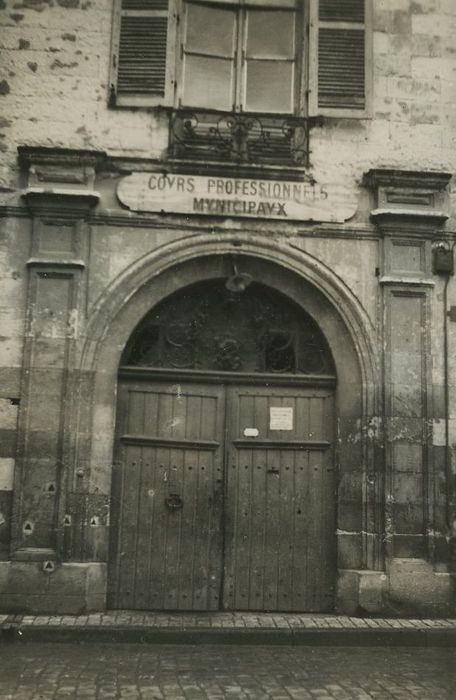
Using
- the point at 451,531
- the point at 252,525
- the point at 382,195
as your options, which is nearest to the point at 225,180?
the point at 382,195

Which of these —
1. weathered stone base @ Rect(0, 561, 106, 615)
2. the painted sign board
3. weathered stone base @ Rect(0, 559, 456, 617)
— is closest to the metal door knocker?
weathered stone base @ Rect(0, 559, 456, 617)

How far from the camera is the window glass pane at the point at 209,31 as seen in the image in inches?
334

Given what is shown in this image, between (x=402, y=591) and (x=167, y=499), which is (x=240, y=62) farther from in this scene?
(x=402, y=591)

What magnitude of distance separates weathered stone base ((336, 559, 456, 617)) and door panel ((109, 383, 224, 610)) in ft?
4.42

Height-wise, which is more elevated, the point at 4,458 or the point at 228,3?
the point at 228,3

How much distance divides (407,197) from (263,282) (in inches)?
67.8

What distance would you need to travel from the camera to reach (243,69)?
8.52m

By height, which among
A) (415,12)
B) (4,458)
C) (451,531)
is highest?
(415,12)

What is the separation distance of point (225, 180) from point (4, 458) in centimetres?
354

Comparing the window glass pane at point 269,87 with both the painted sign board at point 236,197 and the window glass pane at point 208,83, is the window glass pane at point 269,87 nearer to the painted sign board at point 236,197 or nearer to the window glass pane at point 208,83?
the window glass pane at point 208,83

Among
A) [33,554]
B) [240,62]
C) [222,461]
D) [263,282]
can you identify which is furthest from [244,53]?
[33,554]

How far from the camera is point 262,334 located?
8344 millimetres

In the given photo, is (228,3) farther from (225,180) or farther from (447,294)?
(447,294)

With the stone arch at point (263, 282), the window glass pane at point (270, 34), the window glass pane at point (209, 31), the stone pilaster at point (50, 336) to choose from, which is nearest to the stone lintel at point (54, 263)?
the stone pilaster at point (50, 336)
